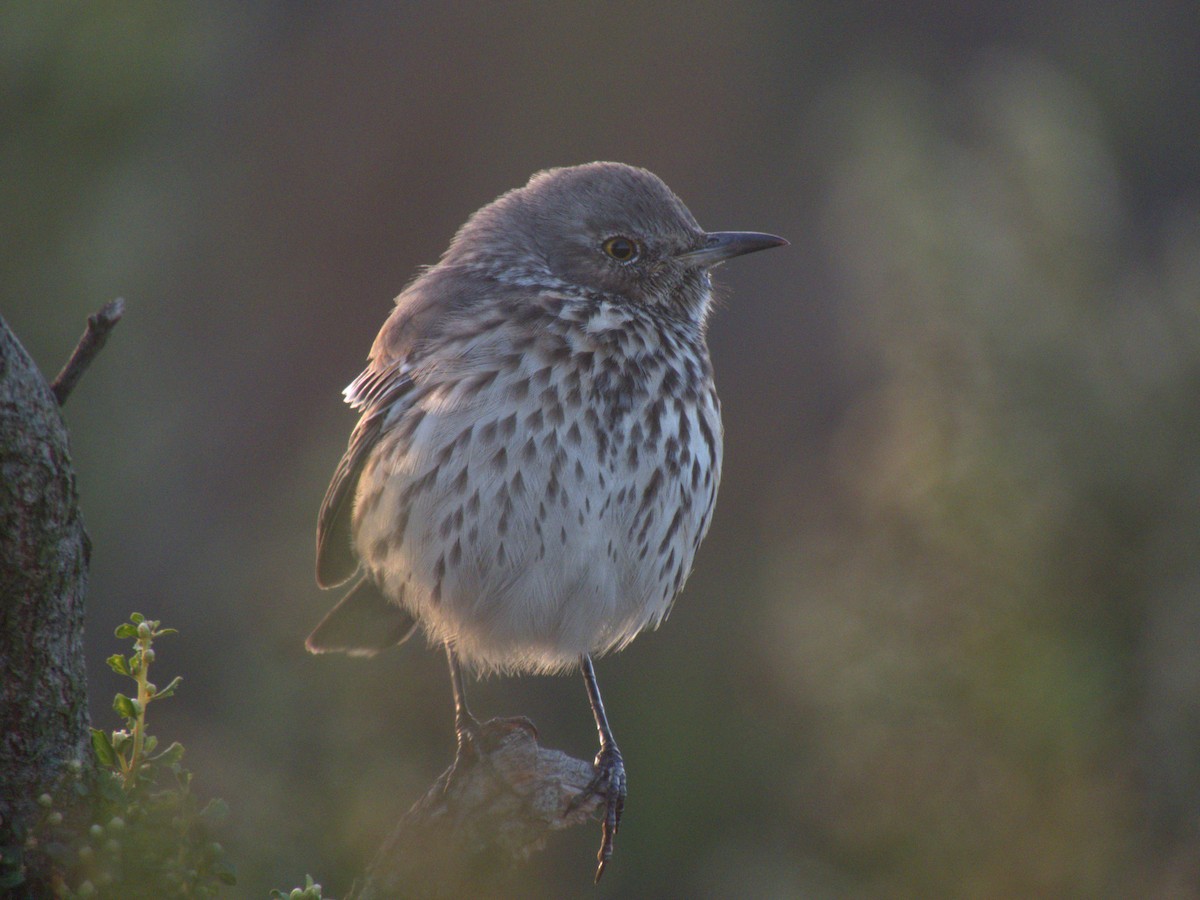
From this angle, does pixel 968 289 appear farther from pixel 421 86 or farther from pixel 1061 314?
pixel 421 86

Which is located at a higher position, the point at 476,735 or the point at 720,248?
the point at 720,248

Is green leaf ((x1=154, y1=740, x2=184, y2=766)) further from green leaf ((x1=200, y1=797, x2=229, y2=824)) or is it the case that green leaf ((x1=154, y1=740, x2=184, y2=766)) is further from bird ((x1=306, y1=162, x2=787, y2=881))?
bird ((x1=306, y1=162, x2=787, y2=881))

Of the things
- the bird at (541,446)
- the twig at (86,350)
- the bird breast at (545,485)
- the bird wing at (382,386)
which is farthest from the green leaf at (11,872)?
the bird wing at (382,386)

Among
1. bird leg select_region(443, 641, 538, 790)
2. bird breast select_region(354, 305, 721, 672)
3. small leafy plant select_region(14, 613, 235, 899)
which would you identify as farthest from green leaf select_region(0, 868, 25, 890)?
bird breast select_region(354, 305, 721, 672)

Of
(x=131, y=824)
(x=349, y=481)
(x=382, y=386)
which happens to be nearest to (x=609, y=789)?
(x=349, y=481)

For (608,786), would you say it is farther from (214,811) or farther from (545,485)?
(214,811)
